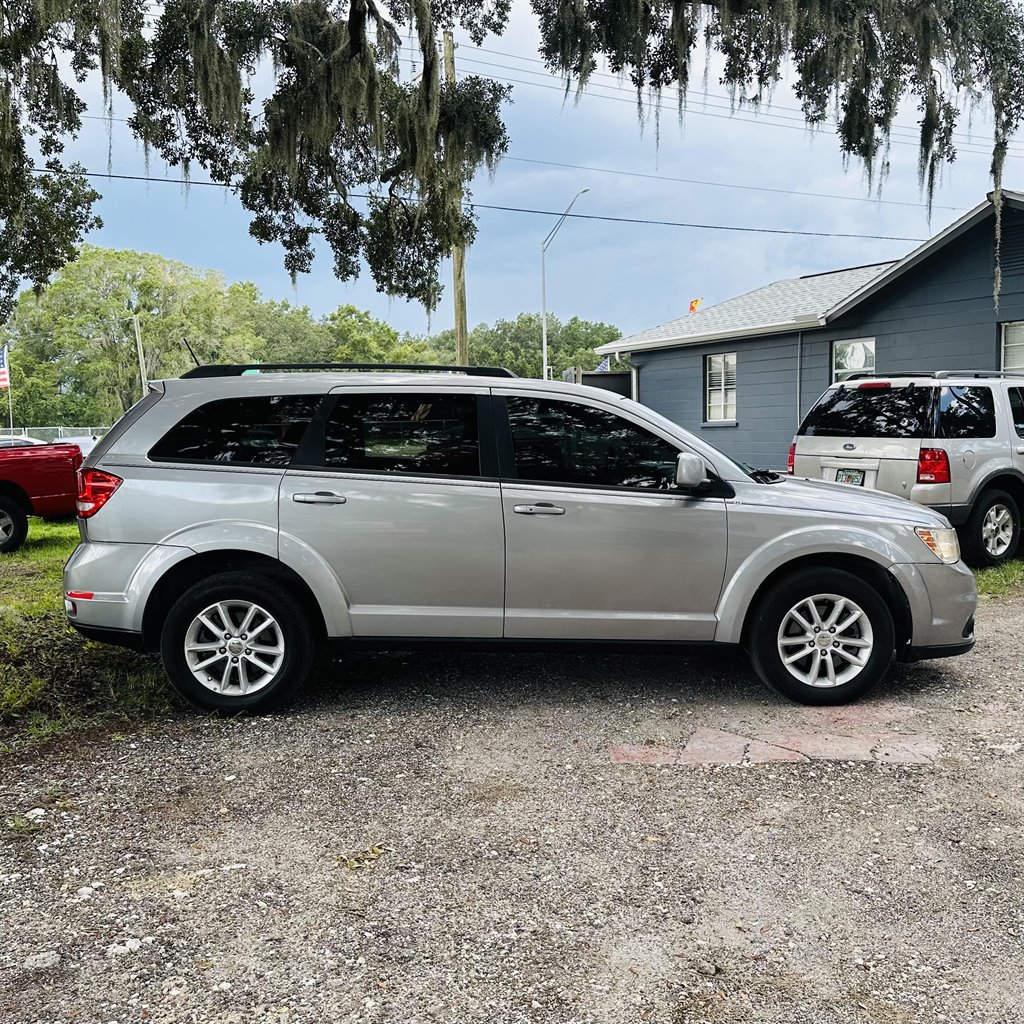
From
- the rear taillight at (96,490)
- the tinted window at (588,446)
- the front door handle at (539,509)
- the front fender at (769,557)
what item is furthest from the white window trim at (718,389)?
the rear taillight at (96,490)

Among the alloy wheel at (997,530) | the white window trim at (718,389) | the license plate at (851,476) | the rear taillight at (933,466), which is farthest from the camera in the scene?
the white window trim at (718,389)

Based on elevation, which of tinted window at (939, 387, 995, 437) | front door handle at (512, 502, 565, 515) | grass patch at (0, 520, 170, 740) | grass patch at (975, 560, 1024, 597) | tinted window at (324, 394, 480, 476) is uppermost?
tinted window at (939, 387, 995, 437)

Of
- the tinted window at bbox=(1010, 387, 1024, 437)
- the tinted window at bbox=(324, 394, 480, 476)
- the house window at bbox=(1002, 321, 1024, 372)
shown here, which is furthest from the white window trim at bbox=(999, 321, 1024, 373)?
the tinted window at bbox=(324, 394, 480, 476)

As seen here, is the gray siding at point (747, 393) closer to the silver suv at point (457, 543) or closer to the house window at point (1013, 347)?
the house window at point (1013, 347)

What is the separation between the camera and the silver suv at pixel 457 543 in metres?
4.80

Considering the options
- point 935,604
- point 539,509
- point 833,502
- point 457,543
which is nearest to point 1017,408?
point 935,604

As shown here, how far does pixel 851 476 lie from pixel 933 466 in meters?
0.74

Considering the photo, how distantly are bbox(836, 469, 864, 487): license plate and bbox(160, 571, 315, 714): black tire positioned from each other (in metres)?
5.96

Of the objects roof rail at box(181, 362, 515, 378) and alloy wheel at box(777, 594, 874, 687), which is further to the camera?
roof rail at box(181, 362, 515, 378)

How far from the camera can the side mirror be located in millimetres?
4785

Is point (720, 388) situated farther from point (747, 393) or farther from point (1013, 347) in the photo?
point (1013, 347)

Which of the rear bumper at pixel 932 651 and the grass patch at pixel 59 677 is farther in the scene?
the rear bumper at pixel 932 651

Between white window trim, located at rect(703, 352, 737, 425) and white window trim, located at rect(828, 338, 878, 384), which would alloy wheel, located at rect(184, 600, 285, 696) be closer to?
white window trim, located at rect(828, 338, 878, 384)

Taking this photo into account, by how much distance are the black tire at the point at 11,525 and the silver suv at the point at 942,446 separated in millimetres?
9104
